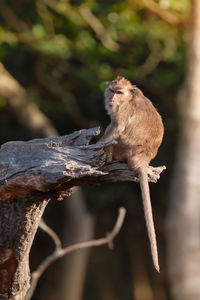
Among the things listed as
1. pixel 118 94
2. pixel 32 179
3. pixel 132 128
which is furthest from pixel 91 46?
pixel 32 179

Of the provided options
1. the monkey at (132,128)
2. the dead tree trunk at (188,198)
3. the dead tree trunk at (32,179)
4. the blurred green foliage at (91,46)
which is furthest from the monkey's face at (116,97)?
the dead tree trunk at (188,198)

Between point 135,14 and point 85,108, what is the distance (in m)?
2.65

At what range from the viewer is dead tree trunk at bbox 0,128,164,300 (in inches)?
116

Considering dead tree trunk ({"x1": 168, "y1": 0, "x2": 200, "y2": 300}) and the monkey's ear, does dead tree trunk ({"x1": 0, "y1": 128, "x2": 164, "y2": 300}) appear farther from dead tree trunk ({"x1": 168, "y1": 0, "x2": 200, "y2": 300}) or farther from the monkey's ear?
dead tree trunk ({"x1": 168, "y1": 0, "x2": 200, "y2": 300})

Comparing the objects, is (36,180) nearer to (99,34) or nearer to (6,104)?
(99,34)

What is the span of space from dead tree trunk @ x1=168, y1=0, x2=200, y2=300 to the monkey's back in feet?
10.4

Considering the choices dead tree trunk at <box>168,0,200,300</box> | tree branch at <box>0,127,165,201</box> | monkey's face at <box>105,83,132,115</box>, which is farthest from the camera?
dead tree trunk at <box>168,0,200,300</box>

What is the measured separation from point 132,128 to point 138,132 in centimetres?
5

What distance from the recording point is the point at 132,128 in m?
3.82

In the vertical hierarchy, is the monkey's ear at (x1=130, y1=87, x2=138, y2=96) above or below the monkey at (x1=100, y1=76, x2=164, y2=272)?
above

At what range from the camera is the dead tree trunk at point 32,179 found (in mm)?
2949

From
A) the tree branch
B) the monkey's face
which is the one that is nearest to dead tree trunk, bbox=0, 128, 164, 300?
the tree branch

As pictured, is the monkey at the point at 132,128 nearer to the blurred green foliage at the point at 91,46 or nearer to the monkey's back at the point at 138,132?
the monkey's back at the point at 138,132

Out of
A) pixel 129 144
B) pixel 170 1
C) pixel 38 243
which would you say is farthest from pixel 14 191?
pixel 38 243
